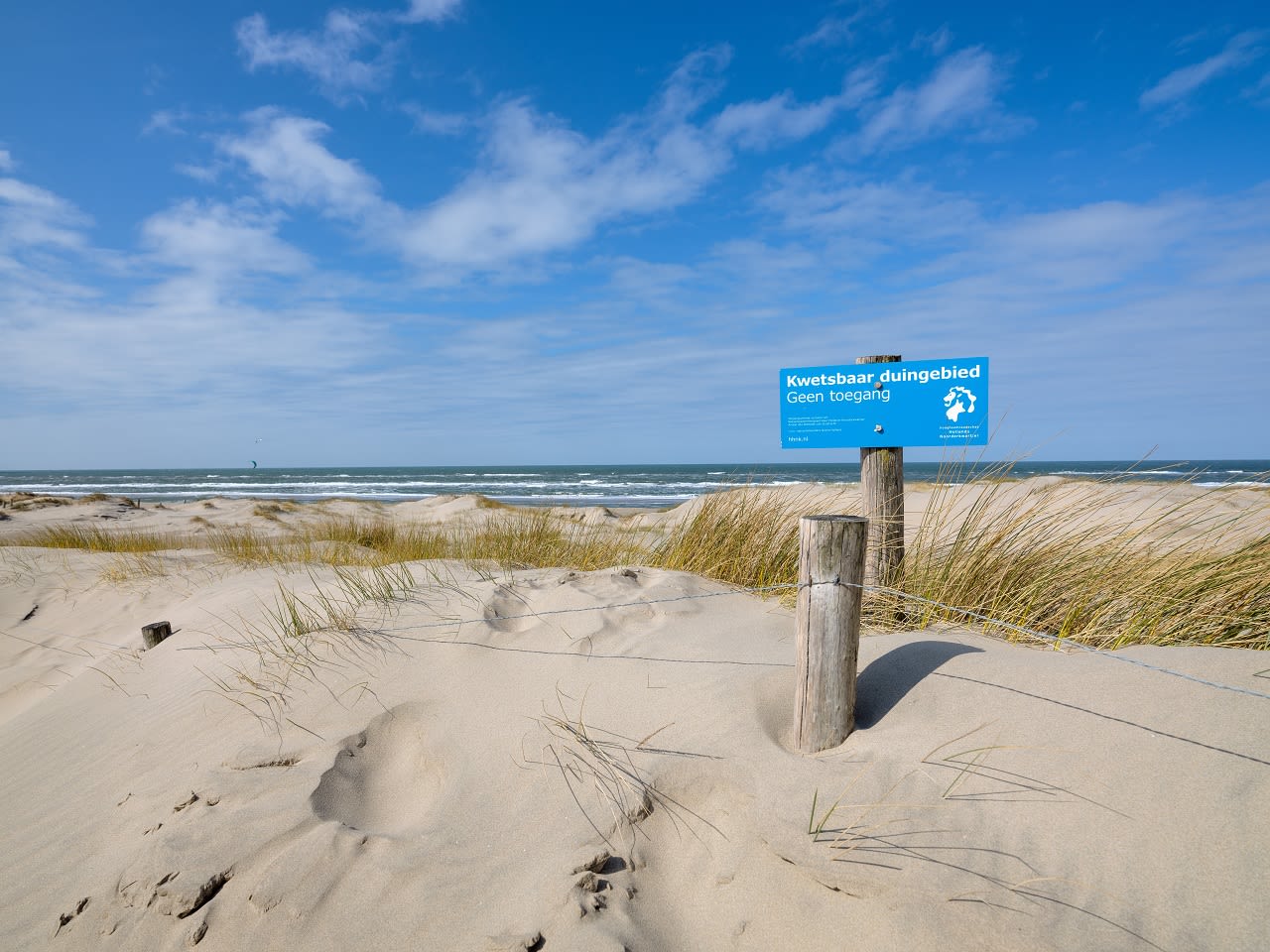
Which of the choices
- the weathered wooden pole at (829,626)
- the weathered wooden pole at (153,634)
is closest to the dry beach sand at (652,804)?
the weathered wooden pole at (829,626)

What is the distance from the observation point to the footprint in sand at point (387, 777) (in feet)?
8.39

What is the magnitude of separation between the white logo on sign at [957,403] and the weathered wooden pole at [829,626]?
1591 mm

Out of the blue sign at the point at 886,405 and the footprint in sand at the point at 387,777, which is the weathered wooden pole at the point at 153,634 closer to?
the footprint in sand at the point at 387,777

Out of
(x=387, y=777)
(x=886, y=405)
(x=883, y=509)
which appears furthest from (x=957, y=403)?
(x=387, y=777)

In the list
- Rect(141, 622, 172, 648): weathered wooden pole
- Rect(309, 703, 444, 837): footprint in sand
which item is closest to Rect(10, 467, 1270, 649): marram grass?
Rect(141, 622, 172, 648): weathered wooden pole

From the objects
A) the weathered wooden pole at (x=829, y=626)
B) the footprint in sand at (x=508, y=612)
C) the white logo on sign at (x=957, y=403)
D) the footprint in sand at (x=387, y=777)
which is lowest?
the footprint in sand at (x=387, y=777)

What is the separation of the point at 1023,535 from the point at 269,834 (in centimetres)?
419

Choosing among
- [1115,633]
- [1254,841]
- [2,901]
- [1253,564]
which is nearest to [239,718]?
[2,901]

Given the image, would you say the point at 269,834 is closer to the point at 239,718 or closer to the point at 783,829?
the point at 239,718

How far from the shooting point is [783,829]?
217cm

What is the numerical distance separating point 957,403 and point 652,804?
2.69 m

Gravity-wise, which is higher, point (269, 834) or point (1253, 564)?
point (1253, 564)

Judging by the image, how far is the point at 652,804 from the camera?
7.98ft

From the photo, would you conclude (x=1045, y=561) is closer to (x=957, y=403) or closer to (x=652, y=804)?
(x=957, y=403)
